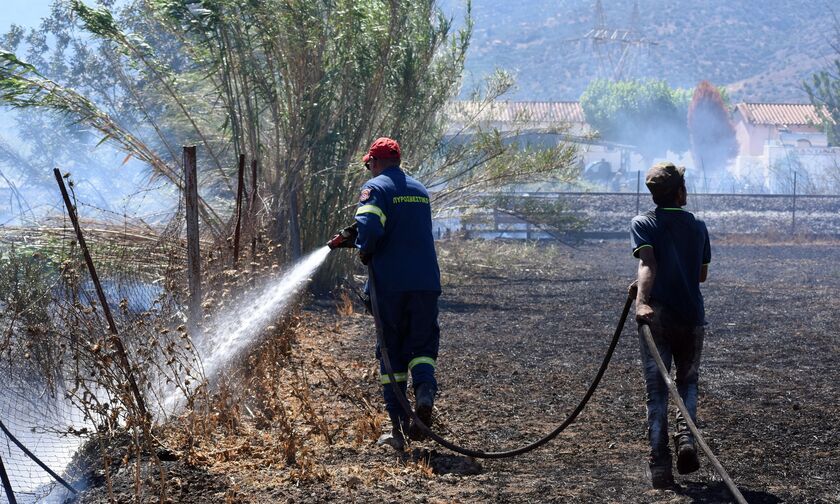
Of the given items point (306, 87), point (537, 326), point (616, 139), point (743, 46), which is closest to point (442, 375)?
point (537, 326)

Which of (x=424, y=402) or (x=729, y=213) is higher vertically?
(x=729, y=213)

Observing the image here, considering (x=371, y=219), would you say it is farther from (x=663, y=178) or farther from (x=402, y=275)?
(x=663, y=178)

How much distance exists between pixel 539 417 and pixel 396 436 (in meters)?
1.31

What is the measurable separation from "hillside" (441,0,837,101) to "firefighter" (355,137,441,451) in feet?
359

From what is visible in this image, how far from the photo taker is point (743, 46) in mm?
142375

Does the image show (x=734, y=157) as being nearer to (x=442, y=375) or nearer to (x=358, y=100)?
(x=358, y=100)

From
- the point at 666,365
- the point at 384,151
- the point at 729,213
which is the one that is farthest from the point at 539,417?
the point at 729,213

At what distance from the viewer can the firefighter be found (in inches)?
252

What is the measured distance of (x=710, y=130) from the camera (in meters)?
73.8

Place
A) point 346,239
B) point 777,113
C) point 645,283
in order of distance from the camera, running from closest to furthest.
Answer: point 645,283 < point 346,239 < point 777,113

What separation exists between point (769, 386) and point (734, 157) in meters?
66.8

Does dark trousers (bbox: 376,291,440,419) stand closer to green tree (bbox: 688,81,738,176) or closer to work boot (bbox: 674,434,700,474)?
work boot (bbox: 674,434,700,474)


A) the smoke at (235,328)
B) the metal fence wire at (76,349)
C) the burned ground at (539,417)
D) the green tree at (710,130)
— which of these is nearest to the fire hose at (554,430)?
the burned ground at (539,417)

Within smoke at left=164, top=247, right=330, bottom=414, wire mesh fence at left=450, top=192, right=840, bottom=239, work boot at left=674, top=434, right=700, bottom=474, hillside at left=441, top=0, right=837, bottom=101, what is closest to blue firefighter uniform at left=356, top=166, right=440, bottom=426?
smoke at left=164, top=247, right=330, bottom=414
